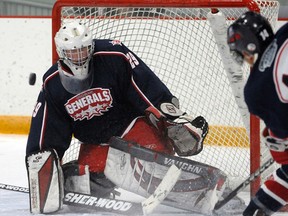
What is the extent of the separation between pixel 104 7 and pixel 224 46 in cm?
54

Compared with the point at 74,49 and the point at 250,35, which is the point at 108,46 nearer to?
the point at 74,49

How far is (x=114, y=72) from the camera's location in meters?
2.59

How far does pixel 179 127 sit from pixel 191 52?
0.84m

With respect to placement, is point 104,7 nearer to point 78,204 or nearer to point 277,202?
point 78,204

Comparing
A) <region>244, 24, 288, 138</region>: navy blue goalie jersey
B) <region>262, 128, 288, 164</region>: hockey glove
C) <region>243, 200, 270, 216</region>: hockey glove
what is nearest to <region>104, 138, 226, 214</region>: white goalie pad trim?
<region>243, 200, 270, 216</region>: hockey glove

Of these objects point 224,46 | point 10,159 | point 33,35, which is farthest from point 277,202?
point 33,35

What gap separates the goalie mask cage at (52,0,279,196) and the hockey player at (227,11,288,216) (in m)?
0.81

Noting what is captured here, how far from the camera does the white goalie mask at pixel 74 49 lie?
7.98 feet

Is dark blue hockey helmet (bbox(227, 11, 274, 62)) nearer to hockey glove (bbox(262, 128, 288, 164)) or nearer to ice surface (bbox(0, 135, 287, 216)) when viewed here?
hockey glove (bbox(262, 128, 288, 164))

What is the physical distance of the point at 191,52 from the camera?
326 cm

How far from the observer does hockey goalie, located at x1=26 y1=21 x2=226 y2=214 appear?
8.08 ft

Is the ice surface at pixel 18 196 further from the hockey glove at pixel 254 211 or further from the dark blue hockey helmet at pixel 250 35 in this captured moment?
the dark blue hockey helmet at pixel 250 35

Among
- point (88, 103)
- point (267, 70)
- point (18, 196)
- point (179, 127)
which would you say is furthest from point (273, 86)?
point (18, 196)

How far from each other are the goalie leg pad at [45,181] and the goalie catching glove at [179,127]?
410mm
